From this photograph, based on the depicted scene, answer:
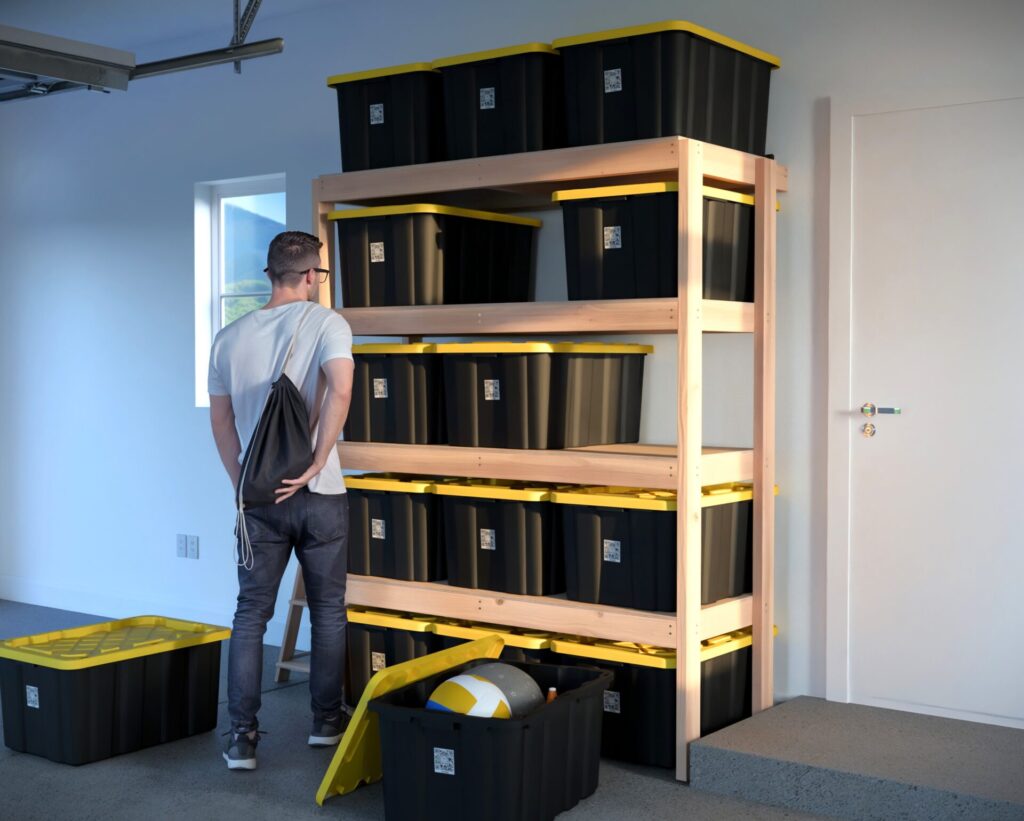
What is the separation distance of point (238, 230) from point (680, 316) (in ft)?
10.1

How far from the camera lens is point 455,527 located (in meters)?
4.39

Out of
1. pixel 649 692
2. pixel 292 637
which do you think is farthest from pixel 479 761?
pixel 292 637

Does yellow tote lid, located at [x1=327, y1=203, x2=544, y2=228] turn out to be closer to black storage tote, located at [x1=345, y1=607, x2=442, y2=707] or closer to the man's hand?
the man's hand

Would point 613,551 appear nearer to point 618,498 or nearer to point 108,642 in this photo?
point 618,498

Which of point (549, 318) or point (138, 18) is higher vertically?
point (138, 18)

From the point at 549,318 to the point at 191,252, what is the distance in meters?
2.73

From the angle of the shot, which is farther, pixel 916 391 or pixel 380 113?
pixel 380 113

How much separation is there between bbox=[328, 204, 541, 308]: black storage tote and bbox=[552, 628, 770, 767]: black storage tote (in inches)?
53.2

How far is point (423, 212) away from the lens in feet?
14.6

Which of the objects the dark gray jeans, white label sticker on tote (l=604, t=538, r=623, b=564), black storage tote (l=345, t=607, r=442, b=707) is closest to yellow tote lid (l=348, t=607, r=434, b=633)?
black storage tote (l=345, t=607, r=442, b=707)

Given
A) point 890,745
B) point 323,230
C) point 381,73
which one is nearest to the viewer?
point 890,745

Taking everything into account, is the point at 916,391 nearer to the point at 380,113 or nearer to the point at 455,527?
the point at 455,527

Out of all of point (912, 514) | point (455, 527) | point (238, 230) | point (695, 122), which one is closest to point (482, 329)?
point (455, 527)

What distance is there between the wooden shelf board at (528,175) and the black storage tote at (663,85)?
7cm
